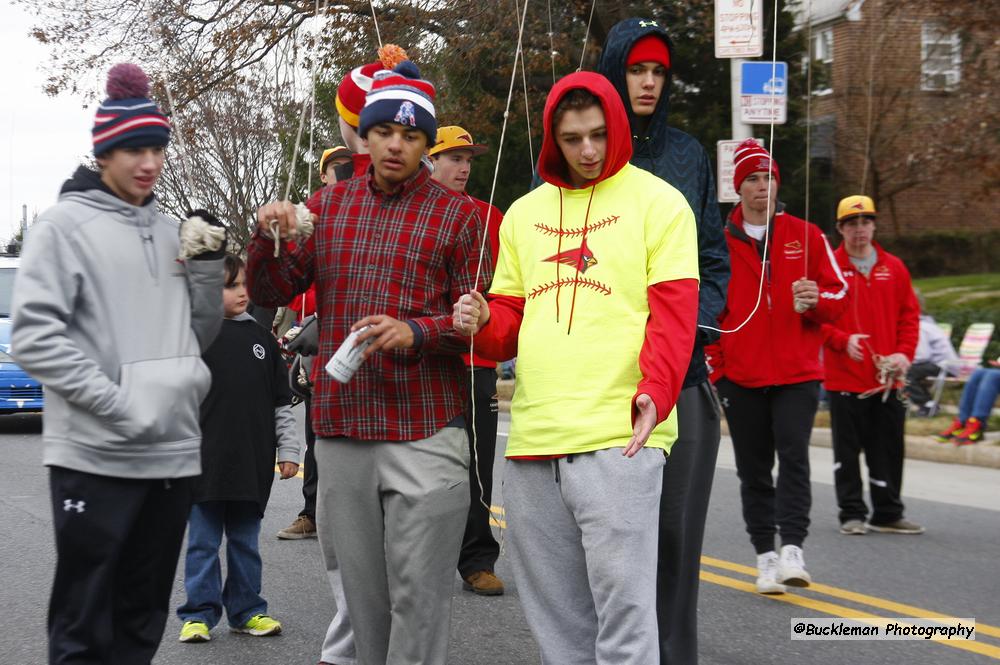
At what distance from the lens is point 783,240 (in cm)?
626

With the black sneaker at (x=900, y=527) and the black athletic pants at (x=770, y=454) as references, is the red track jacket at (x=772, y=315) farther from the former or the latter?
the black sneaker at (x=900, y=527)

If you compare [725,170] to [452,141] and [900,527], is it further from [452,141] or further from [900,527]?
[452,141]

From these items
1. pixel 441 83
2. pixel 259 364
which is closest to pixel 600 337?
pixel 259 364

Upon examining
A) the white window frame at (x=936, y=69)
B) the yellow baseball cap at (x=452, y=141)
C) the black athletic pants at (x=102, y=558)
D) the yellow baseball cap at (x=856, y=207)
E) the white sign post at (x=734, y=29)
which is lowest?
the black athletic pants at (x=102, y=558)

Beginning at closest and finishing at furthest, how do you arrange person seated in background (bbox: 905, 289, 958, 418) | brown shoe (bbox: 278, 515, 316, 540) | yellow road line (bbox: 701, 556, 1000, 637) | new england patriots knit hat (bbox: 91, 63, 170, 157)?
new england patriots knit hat (bbox: 91, 63, 170, 157), yellow road line (bbox: 701, 556, 1000, 637), brown shoe (bbox: 278, 515, 316, 540), person seated in background (bbox: 905, 289, 958, 418)

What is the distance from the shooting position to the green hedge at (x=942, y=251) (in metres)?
27.4

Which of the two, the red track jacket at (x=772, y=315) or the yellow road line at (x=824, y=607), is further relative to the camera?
the red track jacket at (x=772, y=315)

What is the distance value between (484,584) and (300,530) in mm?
1913

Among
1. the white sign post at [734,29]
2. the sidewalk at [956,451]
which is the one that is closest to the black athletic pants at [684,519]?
the white sign post at [734,29]

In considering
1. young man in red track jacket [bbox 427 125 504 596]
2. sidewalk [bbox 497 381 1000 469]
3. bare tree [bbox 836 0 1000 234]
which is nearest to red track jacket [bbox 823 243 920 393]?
young man in red track jacket [bbox 427 125 504 596]

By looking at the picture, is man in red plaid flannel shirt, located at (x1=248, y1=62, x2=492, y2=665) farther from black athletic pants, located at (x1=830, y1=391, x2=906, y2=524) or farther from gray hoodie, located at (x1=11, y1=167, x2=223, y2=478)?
black athletic pants, located at (x1=830, y1=391, x2=906, y2=524)

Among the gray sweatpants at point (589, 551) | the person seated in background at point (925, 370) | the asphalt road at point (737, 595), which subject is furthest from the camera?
the person seated in background at point (925, 370)

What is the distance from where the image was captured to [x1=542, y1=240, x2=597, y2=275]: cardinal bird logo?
354 cm

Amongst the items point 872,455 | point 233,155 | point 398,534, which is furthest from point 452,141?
point 233,155
